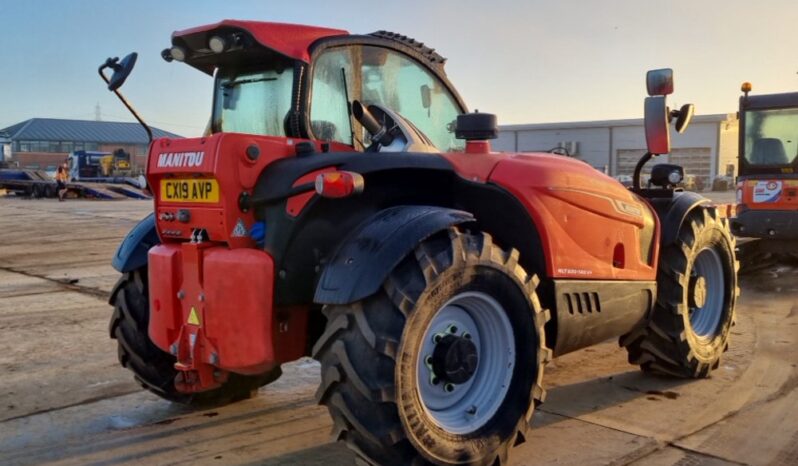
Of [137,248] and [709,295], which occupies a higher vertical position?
[137,248]

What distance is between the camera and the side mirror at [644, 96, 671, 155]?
4613 millimetres

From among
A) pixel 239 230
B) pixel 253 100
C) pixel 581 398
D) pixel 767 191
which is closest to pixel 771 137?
pixel 767 191

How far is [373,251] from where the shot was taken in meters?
3.20

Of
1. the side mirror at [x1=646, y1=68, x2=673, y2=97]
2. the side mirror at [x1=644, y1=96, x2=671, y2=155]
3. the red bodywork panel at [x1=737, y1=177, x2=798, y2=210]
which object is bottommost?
the red bodywork panel at [x1=737, y1=177, x2=798, y2=210]

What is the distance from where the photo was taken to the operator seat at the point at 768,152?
11008 mm

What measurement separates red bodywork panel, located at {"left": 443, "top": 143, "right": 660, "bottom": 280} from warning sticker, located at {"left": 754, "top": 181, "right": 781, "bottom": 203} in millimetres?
7020

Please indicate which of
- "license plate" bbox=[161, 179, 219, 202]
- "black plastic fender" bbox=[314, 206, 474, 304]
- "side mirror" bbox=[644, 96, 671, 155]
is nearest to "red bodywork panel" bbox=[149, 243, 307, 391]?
"license plate" bbox=[161, 179, 219, 202]

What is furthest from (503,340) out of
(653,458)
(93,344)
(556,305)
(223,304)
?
(93,344)

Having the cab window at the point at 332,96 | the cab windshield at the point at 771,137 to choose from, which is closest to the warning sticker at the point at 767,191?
the cab windshield at the point at 771,137

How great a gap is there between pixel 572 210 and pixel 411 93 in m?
1.16

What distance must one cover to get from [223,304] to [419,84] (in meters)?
1.80

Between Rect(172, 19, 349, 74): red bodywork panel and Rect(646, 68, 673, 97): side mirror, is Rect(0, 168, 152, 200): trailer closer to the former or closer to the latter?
Rect(172, 19, 349, 74): red bodywork panel

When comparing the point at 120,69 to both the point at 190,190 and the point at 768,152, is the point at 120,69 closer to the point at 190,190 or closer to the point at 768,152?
the point at 190,190

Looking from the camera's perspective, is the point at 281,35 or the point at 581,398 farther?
the point at 581,398
